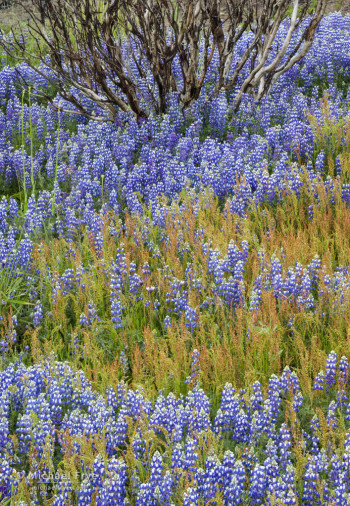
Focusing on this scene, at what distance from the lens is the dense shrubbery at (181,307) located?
3045mm

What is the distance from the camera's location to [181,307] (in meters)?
4.54

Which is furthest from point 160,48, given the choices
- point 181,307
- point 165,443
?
point 165,443

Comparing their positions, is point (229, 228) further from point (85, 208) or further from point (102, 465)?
point (102, 465)

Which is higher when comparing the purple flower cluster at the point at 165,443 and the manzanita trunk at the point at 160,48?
the manzanita trunk at the point at 160,48

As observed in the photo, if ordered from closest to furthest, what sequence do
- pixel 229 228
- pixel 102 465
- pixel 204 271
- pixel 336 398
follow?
pixel 102 465
pixel 336 398
pixel 204 271
pixel 229 228

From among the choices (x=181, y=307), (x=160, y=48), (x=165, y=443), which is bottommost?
(x=165, y=443)

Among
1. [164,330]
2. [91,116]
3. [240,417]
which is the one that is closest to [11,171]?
[91,116]

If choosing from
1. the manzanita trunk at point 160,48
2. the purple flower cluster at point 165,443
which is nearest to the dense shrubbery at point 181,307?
the purple flower cluster at point 165,443

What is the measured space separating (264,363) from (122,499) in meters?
1.32

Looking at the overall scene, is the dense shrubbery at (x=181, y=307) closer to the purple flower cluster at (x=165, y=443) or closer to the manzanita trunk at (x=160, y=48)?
the purple flower cluster at (x=165, y=443)

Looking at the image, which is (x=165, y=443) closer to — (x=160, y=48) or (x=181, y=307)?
(x=181, y=307)

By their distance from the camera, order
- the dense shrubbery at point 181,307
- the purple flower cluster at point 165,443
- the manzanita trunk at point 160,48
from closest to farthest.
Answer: the purple flower cluster at point 165,443, the dense shrubbery at point 181,307, the manzanita trunk at point 160,48

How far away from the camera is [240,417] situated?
3264 mm

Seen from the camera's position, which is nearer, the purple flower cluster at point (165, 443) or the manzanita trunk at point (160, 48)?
the purple flower cluster at point (165, 443)
